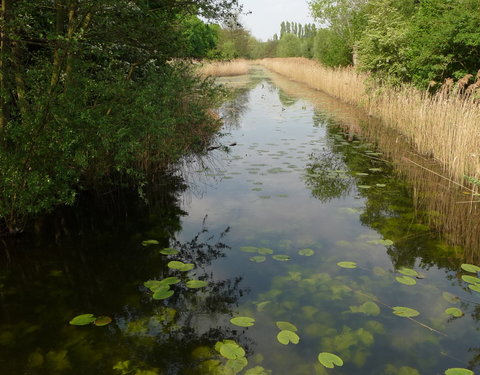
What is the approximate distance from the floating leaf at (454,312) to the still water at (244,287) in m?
0.02

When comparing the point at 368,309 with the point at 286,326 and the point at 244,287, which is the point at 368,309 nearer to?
the point at 286,326

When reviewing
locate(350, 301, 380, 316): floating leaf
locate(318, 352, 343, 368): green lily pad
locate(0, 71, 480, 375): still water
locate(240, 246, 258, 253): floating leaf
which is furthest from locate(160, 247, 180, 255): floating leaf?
locate(318, 352, 343, 368): green lily pad

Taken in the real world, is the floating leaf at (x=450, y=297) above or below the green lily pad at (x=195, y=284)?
below

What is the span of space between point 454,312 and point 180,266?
106 inches

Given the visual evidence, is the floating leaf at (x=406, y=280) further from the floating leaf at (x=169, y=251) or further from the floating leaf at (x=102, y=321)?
the floating leaf at (x=102, y=321)

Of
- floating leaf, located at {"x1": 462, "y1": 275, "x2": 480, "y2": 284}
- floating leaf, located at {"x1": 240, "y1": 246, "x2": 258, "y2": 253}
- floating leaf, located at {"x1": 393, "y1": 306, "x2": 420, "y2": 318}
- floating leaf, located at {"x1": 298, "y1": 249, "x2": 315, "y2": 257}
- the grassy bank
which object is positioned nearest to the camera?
floating leaf, located at {"x1": 393, "y1": 306, "x2": 420, "y2": 318}

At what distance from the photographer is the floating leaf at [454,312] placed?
3279 mm

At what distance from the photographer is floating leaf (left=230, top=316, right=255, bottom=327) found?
312cm

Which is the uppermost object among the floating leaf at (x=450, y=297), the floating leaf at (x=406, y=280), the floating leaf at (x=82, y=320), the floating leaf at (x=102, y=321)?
the floating leaf at (x=82, y=320)

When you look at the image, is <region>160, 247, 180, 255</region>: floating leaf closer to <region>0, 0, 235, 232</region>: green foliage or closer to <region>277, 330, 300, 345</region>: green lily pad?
<region>0, 0, 235, 232</region>: green foliage

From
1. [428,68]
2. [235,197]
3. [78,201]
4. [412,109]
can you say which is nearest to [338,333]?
[235,197]

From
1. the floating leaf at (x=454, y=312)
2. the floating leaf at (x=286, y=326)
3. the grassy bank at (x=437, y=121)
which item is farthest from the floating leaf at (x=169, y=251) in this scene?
the grassy bank at (x=437, y=121)

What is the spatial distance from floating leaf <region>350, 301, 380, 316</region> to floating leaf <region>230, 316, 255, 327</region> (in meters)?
0.94

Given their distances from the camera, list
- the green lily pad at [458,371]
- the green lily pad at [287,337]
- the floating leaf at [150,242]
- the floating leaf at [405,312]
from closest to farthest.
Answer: the green lily pad at [458,371] < the green lily pad at [287,337] < the floating leaf at [405,312] < the floating leaf at [150,242]
